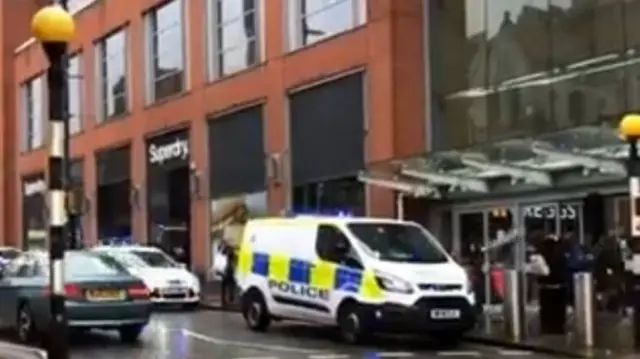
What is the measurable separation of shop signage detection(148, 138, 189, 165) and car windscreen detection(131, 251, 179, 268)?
9277 millimetres

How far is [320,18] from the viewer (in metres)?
31.3

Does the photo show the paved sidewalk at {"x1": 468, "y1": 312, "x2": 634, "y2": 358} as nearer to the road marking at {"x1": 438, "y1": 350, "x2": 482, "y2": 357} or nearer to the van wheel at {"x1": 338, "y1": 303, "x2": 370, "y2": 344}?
the road marking at {"x1": 438, "y1": 350, "x2": 482, "y2": 357}

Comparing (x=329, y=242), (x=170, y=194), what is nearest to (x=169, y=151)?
(x=170, y=194)

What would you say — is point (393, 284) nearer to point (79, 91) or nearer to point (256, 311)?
point (256, 311)

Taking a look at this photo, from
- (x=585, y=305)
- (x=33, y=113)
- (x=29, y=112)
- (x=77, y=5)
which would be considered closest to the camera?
(x=585, y=305)

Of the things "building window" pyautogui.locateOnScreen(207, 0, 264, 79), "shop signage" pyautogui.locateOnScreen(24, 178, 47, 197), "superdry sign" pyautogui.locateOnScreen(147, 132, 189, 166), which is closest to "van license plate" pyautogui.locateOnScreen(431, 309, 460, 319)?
"building window" pyautogui.locateOnScreen(207, 0, 264, 79)

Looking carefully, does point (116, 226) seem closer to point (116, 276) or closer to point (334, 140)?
point (334, 140)

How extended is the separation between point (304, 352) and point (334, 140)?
506 inches

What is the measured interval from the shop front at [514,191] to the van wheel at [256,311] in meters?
4.15

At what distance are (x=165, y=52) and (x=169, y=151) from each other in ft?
11.2

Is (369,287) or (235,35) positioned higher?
(235,35)

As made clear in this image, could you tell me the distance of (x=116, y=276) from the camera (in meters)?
18.6

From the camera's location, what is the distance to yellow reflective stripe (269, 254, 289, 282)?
20.0m

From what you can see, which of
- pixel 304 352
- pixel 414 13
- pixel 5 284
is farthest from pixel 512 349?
pixel 414 13
